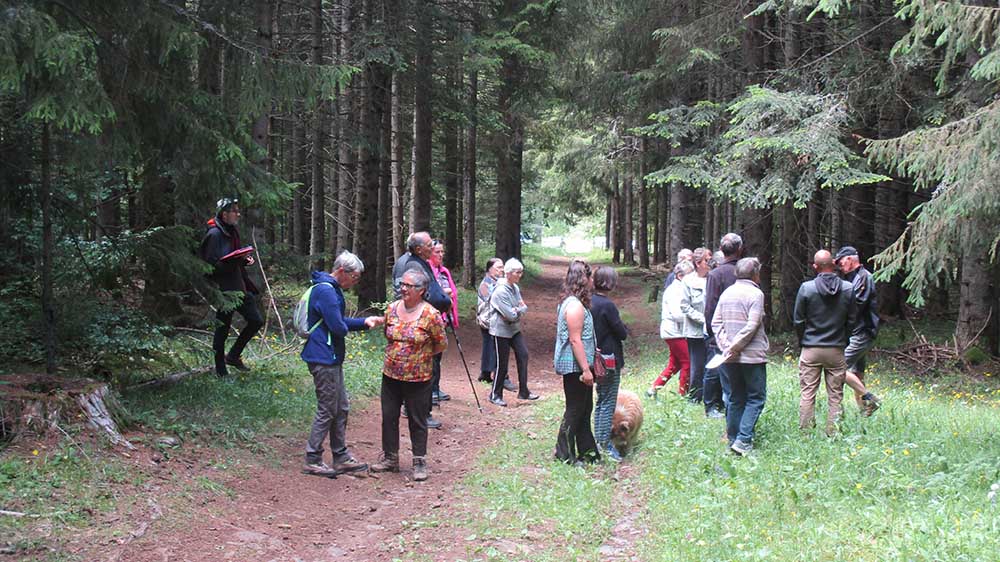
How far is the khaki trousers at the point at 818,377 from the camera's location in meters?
7.35

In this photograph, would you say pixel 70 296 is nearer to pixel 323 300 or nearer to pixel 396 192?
pixel 323 300

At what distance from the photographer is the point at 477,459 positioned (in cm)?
780

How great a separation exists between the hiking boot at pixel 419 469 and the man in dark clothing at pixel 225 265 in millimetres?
2604

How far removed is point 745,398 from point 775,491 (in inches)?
62.0

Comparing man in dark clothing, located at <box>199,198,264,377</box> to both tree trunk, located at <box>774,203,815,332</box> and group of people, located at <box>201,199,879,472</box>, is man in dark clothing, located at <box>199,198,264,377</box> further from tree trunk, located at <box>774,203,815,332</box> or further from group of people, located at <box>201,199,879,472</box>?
tree trunk, located at <box>774,203,815,332</box>

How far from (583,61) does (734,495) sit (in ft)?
52.3

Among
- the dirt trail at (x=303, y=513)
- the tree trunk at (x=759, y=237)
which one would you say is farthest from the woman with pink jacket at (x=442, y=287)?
the tree trunk at (x=759, y=237)

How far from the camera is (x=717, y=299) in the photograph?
28.0 ft

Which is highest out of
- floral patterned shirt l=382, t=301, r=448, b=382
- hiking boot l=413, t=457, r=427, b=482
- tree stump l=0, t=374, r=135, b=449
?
floral patterned shirt l=382, t=301, r=448, b=382

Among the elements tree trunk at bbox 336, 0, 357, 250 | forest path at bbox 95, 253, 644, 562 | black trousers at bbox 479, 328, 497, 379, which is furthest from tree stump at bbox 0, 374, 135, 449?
tree trunk at bbox 336, 0, 357, 250

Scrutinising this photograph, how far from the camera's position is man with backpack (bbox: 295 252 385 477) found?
6629 mm

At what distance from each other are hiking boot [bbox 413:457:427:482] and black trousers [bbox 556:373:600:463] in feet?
4.33

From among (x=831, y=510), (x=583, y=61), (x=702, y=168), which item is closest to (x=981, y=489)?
(x=831, y=510)

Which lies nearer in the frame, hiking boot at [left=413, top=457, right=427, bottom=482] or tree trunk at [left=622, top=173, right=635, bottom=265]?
hiking boot at [left=413, top=457, right=427, bottom=482]
